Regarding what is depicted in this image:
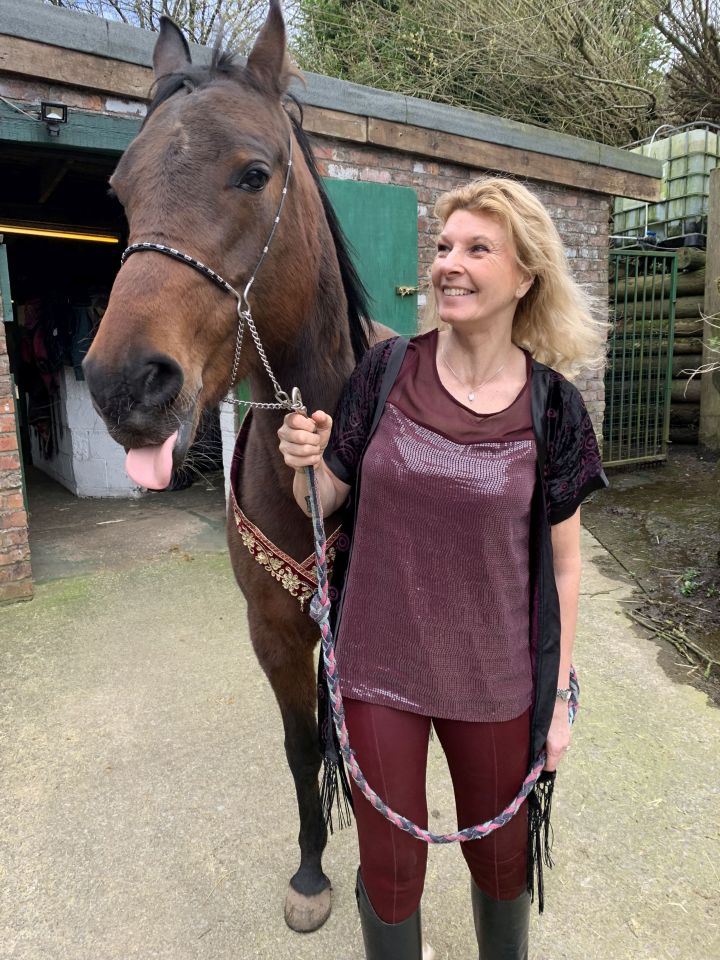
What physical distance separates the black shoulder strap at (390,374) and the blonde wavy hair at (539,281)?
6.5 inches

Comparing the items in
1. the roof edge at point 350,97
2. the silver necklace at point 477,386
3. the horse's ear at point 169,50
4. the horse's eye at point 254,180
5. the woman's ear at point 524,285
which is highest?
the roof edge at point 350,97

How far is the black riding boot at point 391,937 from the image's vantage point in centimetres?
131

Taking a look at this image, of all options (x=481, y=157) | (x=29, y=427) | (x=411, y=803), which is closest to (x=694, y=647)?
(x=411, y=803)

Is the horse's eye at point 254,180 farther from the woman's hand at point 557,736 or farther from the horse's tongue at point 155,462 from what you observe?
the woman's hand at point 557,736

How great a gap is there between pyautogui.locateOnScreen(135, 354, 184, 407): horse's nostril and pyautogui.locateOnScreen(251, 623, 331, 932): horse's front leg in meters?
0.89

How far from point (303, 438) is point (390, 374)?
0.28 meters

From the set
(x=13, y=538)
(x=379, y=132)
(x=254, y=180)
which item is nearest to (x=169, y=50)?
(x=254, y=180)

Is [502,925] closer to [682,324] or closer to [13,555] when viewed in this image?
[13,555]

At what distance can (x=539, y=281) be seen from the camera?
139 centimetres

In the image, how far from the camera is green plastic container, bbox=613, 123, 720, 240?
7.86 metres

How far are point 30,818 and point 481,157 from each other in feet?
16.9

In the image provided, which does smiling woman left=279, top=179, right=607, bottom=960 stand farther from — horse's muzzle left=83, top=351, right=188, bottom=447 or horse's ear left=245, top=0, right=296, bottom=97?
horse's ear left=245, top=0, right=296, bottom=97

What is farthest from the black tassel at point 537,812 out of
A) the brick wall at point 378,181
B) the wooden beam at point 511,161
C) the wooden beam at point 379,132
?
the wooden beam at point 511,161

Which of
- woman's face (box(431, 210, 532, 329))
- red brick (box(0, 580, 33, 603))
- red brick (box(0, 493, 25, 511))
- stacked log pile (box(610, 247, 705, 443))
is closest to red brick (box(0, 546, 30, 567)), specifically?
red brick (box(0, 580, 33, 603))
